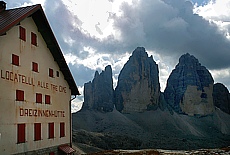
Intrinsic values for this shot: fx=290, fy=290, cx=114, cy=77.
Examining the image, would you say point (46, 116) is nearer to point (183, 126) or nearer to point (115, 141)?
point (115, 141)

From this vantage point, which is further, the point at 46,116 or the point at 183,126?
the point at 183,126

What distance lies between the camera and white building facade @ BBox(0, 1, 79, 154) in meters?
22.5

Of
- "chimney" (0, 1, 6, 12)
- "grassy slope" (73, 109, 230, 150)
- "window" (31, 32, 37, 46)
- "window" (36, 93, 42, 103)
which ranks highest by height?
"chimney" (0, 1, 6, 12)

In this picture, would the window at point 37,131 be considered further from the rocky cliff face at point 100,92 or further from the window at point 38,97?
the rocky cliff face at point 100,92

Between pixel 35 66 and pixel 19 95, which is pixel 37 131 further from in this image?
pixel 35 66

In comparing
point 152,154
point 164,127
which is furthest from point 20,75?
point 164,127

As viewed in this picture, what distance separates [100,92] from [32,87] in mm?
158730

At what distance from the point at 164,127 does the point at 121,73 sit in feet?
156

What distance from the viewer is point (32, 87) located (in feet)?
85.8

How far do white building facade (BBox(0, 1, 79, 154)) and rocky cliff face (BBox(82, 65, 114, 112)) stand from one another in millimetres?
148496

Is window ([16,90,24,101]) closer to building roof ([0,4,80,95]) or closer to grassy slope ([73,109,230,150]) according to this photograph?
building roof ([0,4,80,95])

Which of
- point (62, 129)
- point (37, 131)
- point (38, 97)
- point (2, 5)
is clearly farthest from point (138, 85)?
point (37, 131)

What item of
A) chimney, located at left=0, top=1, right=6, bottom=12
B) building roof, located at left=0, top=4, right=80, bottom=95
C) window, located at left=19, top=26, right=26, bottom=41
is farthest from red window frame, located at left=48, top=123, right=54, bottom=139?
chimney, located at left=0, top=1, right=6, bottom=12

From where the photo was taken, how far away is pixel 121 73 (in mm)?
194125
